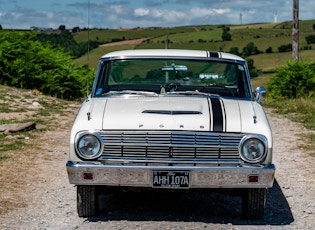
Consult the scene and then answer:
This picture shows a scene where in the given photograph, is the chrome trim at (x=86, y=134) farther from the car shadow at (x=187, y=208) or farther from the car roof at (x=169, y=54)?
the car roof at (x=169, y=54)

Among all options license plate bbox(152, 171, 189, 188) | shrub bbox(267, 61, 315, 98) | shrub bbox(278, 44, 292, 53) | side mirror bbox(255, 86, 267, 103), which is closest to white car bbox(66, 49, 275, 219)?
license plate bbox(152, 171, 189, 188)

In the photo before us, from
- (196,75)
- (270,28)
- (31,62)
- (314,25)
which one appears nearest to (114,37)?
(270,28)

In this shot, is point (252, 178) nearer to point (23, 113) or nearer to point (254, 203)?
point (254, 203)

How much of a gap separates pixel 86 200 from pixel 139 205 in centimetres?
84

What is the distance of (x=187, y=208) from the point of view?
6457mm

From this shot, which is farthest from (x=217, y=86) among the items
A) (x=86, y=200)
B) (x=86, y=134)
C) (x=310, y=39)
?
(x=310, y=39)

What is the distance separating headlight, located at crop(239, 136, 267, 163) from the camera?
5.52 m

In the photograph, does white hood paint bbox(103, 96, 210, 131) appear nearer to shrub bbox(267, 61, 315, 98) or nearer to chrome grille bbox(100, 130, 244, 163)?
chrome grille bbox(100, 130, 244, 163)

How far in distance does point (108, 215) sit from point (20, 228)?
87 centimetres

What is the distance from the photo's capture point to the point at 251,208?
5.86m

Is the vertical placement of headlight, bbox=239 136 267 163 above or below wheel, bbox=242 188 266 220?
above

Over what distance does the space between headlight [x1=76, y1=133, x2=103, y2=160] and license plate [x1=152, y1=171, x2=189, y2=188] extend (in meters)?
0.56

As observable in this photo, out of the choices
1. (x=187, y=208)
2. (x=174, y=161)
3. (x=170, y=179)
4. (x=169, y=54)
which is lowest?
(x=187, y=208)

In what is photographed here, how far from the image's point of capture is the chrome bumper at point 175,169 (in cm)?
547
